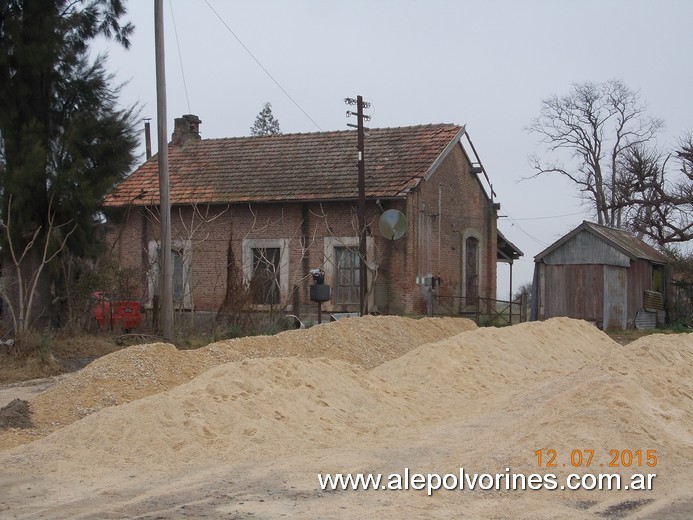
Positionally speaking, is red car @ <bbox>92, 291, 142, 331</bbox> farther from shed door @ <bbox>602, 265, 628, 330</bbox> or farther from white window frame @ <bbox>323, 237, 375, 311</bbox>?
shed door @ <bbox>602, 265, 628, 330</bbox>

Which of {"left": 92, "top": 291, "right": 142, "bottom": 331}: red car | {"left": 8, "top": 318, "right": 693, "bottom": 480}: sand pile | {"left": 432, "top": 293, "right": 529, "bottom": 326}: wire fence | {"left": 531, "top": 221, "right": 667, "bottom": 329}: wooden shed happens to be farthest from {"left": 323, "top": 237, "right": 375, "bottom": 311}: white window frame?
{"left": 8, "top": 318, "right": 693, "bottom": 480}: sand pile

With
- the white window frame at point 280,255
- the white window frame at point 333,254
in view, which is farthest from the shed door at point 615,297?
the white window frame at point 280,255

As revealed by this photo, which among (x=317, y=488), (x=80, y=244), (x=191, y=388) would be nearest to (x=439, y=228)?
(x=80, y=244)

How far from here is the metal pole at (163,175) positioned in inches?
751

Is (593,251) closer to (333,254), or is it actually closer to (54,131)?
(333,254)

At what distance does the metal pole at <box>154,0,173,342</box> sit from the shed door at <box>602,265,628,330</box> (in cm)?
1551

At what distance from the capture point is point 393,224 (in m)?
26.2

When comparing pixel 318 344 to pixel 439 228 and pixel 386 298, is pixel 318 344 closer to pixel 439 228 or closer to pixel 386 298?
pixel 386 298

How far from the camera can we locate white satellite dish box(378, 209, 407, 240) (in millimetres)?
26156

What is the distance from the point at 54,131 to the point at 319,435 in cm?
1295

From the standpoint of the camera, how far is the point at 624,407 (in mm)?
9172

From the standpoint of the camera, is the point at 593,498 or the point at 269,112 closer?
the point at 593,498

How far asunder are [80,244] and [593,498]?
15.7 metres

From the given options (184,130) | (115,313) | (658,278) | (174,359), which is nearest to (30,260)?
(115,313)
